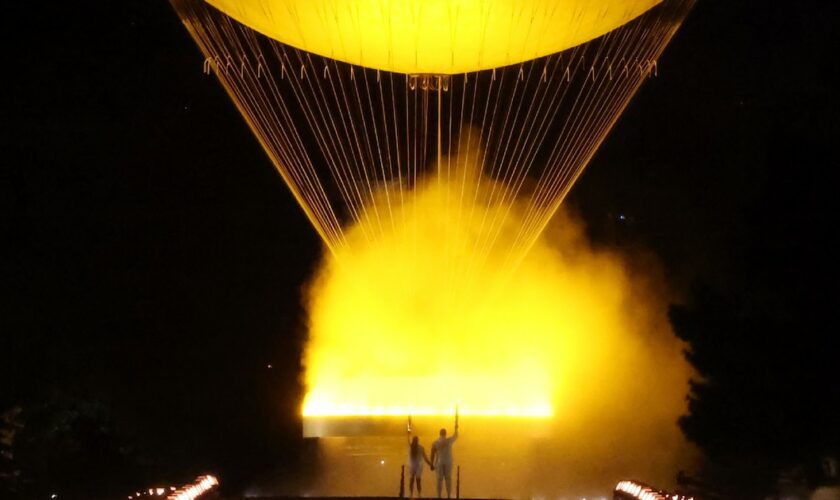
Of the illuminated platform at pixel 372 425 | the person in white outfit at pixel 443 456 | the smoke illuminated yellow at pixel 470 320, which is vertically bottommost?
the person in white outfit at pixel 443 456

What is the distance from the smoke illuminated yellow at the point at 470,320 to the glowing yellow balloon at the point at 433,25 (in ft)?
28.4

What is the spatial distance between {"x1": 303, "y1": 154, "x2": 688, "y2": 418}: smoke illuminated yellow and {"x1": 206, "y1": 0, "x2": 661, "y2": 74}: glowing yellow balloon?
866cm

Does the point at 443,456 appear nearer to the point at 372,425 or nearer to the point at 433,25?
the point at 372,425

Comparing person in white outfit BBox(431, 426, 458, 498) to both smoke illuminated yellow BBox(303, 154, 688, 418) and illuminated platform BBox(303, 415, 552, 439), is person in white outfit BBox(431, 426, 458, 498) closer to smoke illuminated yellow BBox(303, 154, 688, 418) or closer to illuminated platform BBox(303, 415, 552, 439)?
illuminated platform BBox(303, 415, 552, 439)

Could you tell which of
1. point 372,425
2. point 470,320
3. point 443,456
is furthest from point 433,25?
point 470,320

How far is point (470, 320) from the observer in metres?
24.2

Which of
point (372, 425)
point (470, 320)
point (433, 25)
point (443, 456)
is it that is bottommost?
point (443, 456)

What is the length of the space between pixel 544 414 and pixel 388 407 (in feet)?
9.38

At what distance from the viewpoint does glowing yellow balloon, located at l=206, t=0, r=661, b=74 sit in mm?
11469

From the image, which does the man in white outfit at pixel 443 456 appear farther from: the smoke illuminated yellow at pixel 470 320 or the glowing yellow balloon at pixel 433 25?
the smoke illuminated yellow at pixel 470 320

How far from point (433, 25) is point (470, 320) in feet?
42.7

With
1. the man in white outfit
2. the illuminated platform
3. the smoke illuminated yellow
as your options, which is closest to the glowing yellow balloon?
the man in white outfit

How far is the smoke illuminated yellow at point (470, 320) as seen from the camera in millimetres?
21703

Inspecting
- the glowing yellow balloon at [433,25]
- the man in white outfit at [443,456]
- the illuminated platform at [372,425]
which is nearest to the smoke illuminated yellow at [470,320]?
the illuminated platform at [372,425]
